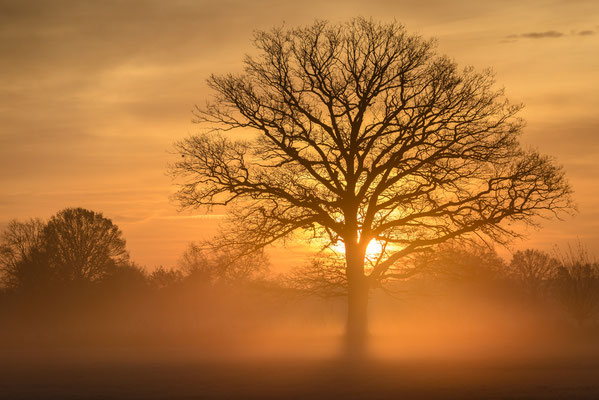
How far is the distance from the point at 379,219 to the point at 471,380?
363 inches

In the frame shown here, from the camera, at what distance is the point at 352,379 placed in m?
17.5

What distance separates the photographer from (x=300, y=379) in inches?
701

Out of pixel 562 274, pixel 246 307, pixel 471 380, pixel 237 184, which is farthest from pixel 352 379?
pixel 246 307

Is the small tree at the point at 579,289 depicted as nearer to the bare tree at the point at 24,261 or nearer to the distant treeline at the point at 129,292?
the distant treeline at the point at 129,292

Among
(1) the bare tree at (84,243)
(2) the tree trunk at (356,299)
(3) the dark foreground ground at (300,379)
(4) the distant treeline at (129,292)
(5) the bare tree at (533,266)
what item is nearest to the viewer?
(3) the dark foreground ground at (300,379)

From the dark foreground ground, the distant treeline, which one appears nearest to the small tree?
the distant treeline

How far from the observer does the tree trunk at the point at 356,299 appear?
84.0 ft

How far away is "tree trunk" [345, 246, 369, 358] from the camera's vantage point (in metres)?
25.6

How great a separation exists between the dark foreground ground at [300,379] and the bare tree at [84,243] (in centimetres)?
3546

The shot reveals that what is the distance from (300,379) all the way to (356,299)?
8438 mm

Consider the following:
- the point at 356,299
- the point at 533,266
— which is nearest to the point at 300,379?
the point at 356,299

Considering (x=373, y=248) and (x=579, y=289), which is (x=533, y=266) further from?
(x=373, y=248)

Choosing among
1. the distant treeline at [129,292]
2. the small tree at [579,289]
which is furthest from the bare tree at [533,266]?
the small tree at [579,289]

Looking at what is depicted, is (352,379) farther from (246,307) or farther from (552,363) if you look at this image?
(246,307)
